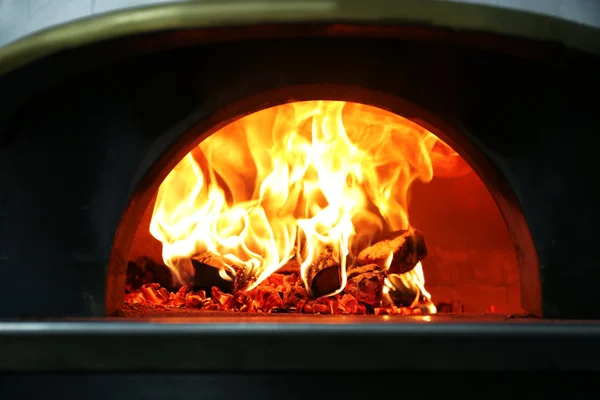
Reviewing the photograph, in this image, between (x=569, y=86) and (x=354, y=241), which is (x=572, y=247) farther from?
(x=354, y=241)

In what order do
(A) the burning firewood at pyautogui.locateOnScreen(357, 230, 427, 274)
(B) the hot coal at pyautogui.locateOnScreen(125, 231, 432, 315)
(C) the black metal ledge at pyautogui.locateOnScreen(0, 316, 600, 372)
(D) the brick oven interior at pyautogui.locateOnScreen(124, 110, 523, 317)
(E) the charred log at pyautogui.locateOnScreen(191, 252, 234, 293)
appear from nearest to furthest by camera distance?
(C) the black metal ledge at pyautogui.locateOnScreen(0, 316, 600, 372) < (B) the hot coal at pyautogui.locateOnScreen(125, 231, 432, 315) < (A) the burning firewood at pyautogui.locateOnScreen(357, 230, 427, 274) < (E) the charred log at pyautogui.locateOnScreen(191, 252, 234, 293) < (D) the brick oven interior at pyautogui.locateOnScreen(124, 110, 523, 317)

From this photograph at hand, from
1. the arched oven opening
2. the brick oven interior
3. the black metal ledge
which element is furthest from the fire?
the black metal ledge

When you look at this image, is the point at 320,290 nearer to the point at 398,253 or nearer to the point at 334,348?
the point at 398,253

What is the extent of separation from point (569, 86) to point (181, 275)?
1.28 metres

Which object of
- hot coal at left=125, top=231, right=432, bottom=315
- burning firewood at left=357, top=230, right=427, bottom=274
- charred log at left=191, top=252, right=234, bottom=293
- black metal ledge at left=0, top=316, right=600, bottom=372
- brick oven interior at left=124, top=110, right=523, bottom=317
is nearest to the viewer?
black metal ledge at left=0, top=316, right=600, bottom=372

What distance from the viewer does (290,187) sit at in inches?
85.5

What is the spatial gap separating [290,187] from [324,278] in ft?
1.22

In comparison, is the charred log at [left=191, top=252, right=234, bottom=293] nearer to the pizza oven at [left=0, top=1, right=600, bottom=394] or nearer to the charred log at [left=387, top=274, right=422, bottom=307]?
the pizza oven at [left=0, top=1, right=600, bottom=394]

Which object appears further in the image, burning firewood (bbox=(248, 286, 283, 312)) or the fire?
the fire

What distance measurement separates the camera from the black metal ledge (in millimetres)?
1178

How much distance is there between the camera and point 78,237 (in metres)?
1.62

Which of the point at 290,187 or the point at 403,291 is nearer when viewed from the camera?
the point at 403,291

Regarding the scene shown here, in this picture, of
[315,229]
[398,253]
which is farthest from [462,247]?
[315,229]

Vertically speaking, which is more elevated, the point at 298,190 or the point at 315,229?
the point at 298,190
